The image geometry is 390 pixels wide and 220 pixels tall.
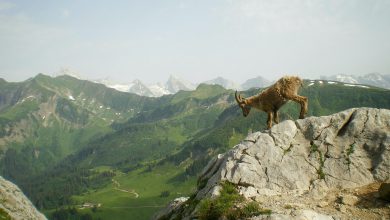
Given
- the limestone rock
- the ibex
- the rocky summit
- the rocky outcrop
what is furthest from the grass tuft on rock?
the rocky outcrop

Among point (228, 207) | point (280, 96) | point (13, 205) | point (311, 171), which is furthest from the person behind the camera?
point (13, 205)

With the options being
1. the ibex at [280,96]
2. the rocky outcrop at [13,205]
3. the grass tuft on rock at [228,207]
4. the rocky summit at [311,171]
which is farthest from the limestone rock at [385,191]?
the rocky outcrop at [13,205]

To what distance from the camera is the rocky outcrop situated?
49056 millimetres

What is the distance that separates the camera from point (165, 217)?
1159 inches

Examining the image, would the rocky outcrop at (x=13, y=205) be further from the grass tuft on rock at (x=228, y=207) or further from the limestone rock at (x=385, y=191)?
the limestone rock at (x=385, y=191)

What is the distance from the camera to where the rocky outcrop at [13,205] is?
4906cm

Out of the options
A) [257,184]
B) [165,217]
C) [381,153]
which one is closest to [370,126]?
[381,153]

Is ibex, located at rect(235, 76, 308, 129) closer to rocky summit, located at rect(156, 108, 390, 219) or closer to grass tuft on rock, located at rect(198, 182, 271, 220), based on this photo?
rocky summit, located at rect(156, 108, 390, 219)

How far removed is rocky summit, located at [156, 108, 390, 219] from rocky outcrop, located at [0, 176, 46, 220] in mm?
35495

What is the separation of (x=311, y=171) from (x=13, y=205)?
→ 157 ft

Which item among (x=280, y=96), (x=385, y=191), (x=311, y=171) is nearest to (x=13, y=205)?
(x=280, y=96)

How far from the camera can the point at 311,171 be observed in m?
22.4

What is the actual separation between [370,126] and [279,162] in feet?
21.7

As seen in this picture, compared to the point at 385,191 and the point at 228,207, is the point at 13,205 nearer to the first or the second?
the point at 228,207
